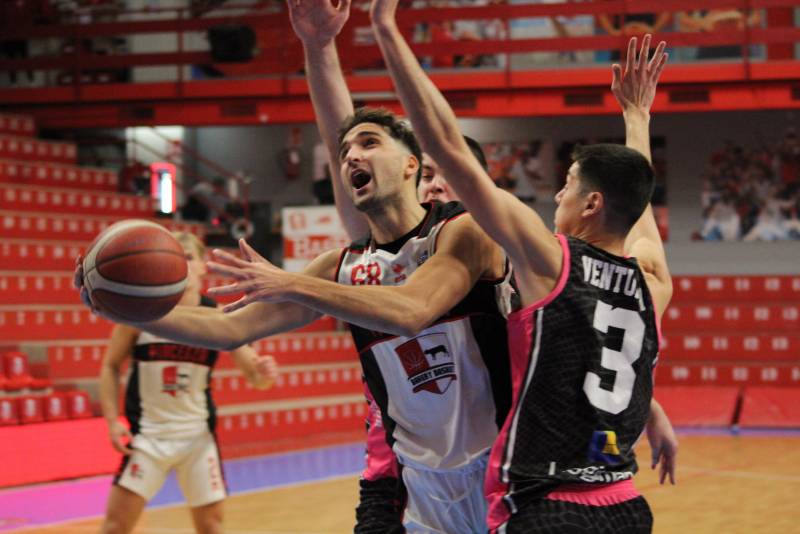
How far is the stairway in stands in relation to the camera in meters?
11.6

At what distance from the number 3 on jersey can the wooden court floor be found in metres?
4.89

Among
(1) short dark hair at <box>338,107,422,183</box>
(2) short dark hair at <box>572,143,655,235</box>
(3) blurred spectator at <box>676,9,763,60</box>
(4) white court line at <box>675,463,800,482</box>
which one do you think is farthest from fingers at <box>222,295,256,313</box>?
(3) blurred spectator at <box>676,9,763,60</box>

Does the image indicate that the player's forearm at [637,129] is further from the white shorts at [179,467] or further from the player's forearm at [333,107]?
the white shorts at [179,467]

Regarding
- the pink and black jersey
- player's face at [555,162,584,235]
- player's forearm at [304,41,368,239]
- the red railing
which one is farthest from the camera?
the red railing

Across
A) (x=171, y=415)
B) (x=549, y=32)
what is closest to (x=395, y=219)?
(x=171, y=415)

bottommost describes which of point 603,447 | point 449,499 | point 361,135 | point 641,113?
point 449,499

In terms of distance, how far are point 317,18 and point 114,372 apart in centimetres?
320

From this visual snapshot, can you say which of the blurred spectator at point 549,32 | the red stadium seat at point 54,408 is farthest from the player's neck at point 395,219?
the blurred spectator at point 549,32

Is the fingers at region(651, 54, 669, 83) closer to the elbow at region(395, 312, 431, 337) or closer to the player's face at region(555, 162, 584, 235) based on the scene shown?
the player's face at region(555, 162, 584, 235)

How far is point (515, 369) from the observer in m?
2.99

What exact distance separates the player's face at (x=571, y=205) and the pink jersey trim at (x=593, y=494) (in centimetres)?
72

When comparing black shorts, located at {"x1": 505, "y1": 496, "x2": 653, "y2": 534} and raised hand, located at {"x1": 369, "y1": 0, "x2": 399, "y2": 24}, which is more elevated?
raised hand, located at {"x1": 369, "y1": 0, "x2": 399, "y2": 24}

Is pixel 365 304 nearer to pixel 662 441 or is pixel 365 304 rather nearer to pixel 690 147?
pixel 662 441

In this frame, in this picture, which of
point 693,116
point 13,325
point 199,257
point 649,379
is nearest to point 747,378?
point 693,116
